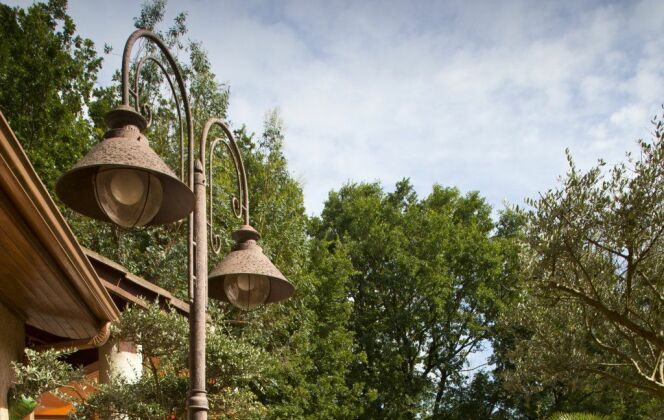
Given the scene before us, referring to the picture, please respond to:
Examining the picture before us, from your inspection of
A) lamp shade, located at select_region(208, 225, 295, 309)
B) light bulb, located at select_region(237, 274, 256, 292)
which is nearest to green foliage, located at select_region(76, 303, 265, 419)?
lamp shade, located at select_region(208, 225, 295, 309)

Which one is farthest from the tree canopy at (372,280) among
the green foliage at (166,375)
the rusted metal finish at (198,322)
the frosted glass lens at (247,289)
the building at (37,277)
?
the rusted metal finish at (198,322)

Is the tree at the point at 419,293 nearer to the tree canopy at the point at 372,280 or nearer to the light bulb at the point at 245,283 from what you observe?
the tree canopy at the point at 372,280

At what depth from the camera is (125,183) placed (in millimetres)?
3926

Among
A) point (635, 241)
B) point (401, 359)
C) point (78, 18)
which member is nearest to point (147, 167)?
point (635, 241)

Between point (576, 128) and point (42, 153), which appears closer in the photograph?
point (576, 128)

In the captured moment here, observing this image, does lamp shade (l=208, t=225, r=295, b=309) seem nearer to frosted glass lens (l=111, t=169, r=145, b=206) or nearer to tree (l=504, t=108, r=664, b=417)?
frosted glass lens (l=111, t=169, r=145, b=206)

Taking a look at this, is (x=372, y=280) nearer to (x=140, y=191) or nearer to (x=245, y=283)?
(x=245, y=283)

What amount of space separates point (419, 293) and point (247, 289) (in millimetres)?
22022

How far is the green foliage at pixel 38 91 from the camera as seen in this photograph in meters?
19.0

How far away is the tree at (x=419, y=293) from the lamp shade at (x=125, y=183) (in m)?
Answer: 21.9

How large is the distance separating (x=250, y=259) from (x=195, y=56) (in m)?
17.2

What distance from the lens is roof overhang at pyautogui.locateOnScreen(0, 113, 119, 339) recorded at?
3838 millimetres

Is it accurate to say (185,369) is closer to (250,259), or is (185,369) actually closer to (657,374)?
(250,259)

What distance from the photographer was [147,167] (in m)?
3.58
